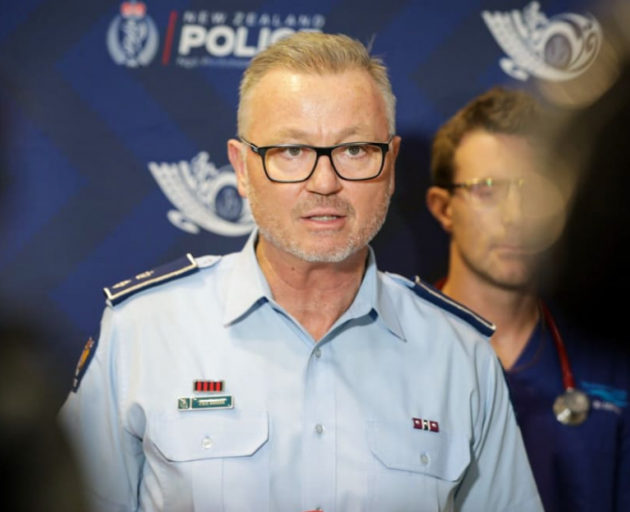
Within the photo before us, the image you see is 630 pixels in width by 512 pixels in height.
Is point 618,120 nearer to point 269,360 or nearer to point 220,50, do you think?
point 269,360

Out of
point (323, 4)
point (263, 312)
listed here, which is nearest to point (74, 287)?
point (263, 312)

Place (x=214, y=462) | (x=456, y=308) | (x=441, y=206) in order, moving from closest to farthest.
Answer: (x=214, y=462) < (x=456, y=308) < (x=441, y=206)

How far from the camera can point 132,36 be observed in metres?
2.61

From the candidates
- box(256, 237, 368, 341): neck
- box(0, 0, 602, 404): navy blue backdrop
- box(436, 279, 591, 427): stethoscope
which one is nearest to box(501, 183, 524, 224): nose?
box(0, 0, 602, 404): navy blue backdrop

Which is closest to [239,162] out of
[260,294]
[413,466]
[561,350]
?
[260,294]

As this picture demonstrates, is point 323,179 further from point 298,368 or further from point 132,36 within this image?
point 132,36

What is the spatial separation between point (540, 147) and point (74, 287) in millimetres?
1555

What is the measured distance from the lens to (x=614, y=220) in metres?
1.57

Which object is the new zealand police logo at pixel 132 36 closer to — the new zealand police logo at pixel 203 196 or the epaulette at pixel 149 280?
A: the new zealand police logo at pixel 203 196

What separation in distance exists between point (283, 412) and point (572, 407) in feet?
3.55

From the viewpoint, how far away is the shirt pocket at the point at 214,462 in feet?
6.44

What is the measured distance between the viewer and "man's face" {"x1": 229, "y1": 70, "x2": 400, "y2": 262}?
202 cm

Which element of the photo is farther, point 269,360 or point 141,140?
point 141,140

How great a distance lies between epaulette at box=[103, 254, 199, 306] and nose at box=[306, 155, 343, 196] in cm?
43
